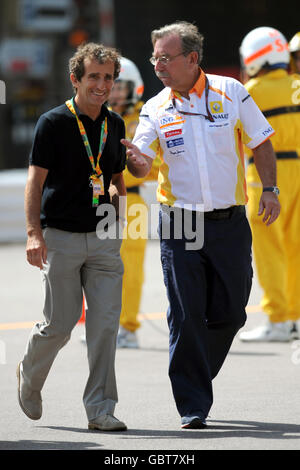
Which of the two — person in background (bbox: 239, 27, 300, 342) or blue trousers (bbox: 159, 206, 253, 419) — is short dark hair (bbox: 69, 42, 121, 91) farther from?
person in background (bbox: 239, 27, 300, 342)

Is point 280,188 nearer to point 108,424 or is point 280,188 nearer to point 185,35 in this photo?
point 185,35

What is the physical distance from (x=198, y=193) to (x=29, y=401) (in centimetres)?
143

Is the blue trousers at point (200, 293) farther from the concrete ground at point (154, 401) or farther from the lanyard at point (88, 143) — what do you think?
the lanyard at point (88, 143)

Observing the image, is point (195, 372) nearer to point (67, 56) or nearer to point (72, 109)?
point (72, 109)

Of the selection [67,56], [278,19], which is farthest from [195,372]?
[67,56]

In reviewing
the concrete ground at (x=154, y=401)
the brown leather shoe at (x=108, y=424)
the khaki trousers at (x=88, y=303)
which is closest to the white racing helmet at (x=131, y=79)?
the concrete ground at (x=154, y=401)

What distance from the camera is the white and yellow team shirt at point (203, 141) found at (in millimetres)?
6328

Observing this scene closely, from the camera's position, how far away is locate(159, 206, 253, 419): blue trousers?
20.7 feet

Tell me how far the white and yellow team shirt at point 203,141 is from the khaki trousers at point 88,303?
0.48 m

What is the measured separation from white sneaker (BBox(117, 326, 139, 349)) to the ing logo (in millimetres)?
3230

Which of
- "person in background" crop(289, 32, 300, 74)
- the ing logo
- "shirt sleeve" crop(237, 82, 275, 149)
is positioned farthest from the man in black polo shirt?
"person in background" crop(289, 32, 300, 74)

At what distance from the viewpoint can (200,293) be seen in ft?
20.9

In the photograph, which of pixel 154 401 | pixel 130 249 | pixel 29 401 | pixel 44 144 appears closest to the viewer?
pixel 44 144
